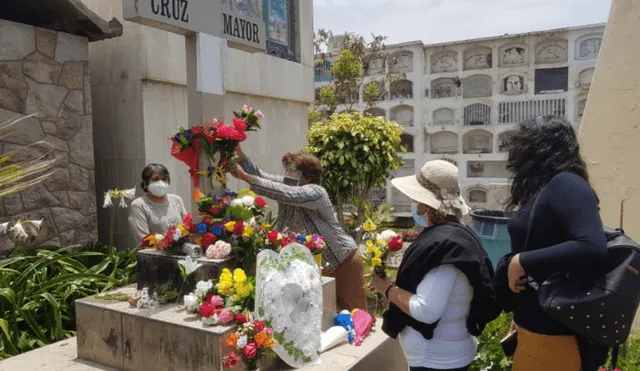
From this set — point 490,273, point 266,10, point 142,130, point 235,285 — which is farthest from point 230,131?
point 266,10

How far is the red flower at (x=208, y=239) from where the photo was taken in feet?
8.60

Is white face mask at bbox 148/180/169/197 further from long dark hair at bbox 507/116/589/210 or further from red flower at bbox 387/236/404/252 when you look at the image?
long dark hair at bbox 507/116/589/210

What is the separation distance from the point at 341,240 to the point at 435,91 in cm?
2555

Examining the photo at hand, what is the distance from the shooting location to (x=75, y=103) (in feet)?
14.6

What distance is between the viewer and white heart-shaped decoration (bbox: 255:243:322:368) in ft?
7.35

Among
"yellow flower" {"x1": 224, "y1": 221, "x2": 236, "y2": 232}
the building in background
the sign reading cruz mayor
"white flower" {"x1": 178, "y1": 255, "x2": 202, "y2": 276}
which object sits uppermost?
the building in background

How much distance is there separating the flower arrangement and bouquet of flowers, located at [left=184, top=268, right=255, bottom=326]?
2.20 ft

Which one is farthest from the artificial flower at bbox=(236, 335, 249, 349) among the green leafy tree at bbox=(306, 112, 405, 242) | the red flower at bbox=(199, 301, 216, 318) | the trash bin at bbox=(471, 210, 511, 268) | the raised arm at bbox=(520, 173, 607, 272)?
the green leafy tree at bbox=(306, 112, 405, 242)

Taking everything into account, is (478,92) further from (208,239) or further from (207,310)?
(207,310)

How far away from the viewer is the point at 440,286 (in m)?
1.82

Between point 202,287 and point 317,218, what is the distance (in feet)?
3.53

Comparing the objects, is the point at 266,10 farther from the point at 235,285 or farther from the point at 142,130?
the point at 235,285

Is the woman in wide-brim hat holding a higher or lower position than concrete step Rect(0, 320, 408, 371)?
higher

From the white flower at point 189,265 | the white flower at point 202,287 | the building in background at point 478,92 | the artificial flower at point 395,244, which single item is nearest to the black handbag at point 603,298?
the artificial flower at point 395,244
